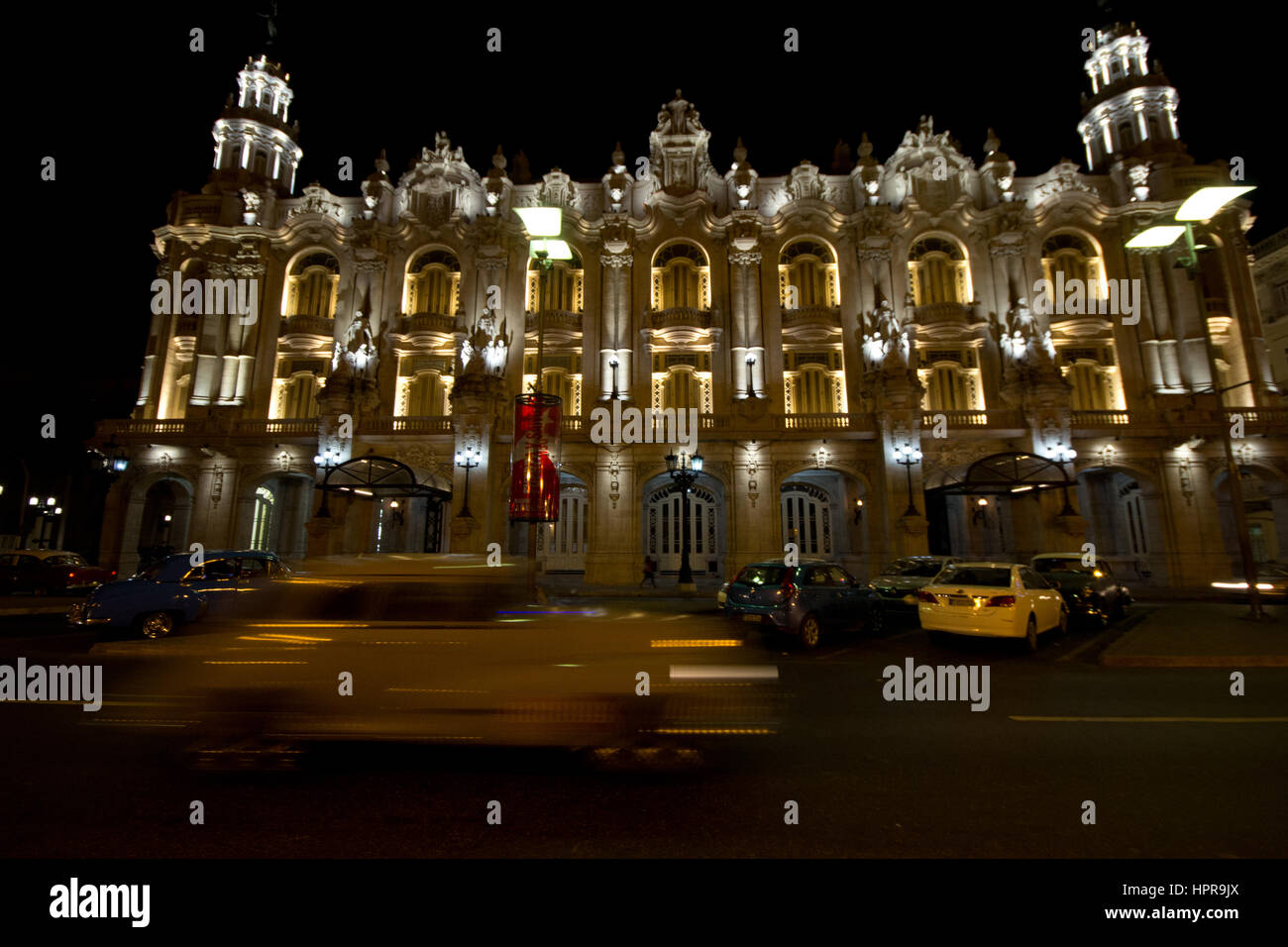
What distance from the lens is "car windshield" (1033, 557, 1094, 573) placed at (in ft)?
45.2

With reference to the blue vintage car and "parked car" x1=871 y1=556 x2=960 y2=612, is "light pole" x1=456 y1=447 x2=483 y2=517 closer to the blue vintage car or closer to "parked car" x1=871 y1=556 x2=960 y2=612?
the blue vintage car

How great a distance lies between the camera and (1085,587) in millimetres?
12984

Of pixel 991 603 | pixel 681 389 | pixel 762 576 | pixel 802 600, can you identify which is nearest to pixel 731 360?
pixel 681 389

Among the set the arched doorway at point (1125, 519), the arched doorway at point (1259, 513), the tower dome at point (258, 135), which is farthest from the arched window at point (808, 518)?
the tower dome at point (258, 135)

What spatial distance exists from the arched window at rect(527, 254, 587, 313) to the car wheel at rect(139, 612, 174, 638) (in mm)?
21059

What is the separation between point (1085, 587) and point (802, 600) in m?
7.83

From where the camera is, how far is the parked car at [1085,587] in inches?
506

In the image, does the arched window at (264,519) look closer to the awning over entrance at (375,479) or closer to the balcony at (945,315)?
the awning over entrance at (375,479)

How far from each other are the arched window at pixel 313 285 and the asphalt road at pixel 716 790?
27.6 metres

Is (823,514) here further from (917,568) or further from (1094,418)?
(917,568)

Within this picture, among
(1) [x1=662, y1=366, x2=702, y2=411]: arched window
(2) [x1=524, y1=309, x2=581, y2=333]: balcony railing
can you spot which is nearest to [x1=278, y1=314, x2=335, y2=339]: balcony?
(2) [x1=524, y1=309, x2=581, y2=333]: balcony railing
